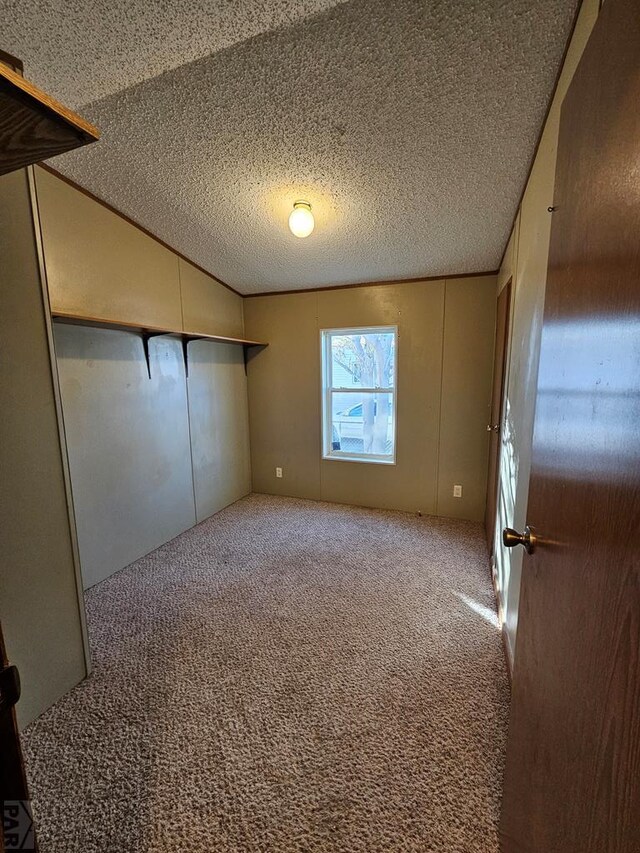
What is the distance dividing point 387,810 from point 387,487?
2.54 metres

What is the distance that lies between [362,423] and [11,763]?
330 centimetres

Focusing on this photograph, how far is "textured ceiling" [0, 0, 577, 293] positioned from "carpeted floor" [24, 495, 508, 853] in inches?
94.7

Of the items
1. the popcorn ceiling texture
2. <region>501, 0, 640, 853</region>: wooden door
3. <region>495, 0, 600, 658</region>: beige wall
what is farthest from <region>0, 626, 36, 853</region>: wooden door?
the popcorn ceiling texture

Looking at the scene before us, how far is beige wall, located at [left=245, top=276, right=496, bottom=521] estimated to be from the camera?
3.11 metres

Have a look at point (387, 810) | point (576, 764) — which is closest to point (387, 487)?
point (387, 810)

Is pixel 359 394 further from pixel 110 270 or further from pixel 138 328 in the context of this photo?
pixel 110 270

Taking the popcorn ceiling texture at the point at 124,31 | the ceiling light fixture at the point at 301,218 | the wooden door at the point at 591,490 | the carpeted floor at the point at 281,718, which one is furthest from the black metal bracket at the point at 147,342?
the wooden door at the point at 591,490

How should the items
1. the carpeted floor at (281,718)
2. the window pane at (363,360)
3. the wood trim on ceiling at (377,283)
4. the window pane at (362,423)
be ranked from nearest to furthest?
1. the carpeted floor at (281,718)
2. the wood trim on ceiling at (377,283)
3. the window pane at (363,360)
4. the window pane at (362,423)

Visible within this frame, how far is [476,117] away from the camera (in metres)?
1.52

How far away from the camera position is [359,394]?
11.9ft

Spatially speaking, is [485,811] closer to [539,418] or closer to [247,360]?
[539,418]

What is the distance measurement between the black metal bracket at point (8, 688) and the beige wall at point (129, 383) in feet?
6.34

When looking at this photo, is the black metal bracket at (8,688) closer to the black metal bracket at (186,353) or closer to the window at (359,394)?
the black metal bracket at (186,353)

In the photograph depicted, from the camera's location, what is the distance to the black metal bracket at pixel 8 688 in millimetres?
593
